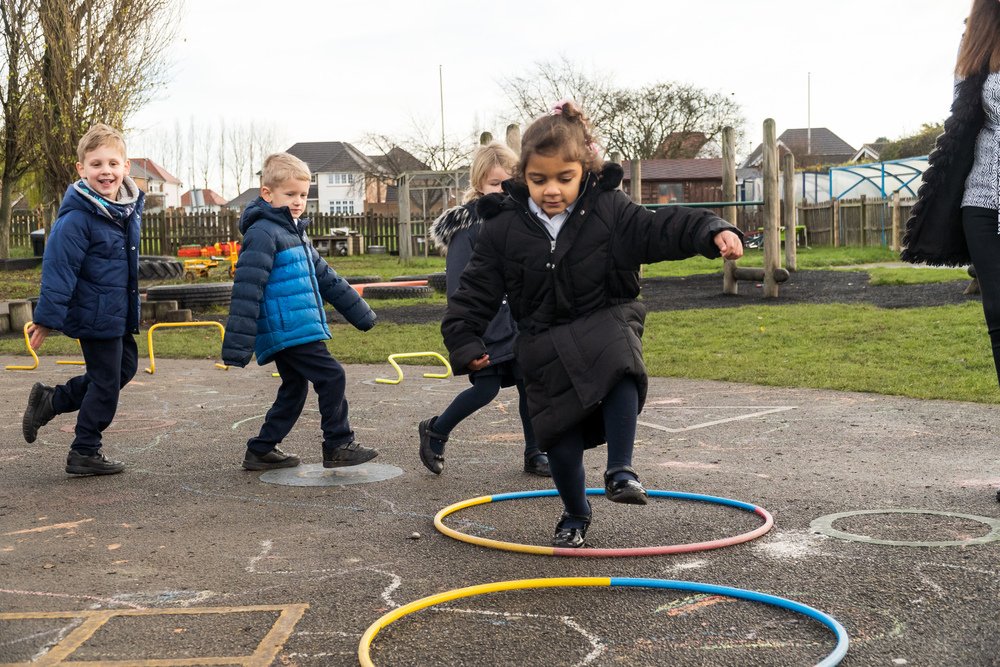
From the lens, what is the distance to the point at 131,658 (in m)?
3.12

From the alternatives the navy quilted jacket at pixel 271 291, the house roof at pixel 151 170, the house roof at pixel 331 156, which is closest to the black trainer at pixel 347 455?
the navy quilted jacket at pixel 271 291

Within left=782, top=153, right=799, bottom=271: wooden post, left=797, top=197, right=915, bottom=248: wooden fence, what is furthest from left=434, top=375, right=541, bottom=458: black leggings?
left=797, top=197, right=915, bottom=248: wooden fence

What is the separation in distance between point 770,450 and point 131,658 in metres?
3.91

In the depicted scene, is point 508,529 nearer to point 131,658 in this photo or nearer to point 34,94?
point 131,658

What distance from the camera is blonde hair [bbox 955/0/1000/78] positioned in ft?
15.9

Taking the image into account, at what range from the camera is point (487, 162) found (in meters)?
5.77

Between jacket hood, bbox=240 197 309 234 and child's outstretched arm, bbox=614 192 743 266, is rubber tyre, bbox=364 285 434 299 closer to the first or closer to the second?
jacket hood, bbox=240 197 309 234

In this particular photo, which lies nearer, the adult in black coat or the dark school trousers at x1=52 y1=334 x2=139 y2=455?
the adult in black coat

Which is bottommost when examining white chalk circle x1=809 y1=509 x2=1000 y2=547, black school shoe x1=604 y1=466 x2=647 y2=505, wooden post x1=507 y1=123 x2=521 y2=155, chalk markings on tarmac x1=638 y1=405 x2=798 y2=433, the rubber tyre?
chalk markings on tarmac x1=638 y1=405 x2=798 y2=433

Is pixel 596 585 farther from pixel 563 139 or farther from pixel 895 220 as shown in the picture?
pixel 895 220

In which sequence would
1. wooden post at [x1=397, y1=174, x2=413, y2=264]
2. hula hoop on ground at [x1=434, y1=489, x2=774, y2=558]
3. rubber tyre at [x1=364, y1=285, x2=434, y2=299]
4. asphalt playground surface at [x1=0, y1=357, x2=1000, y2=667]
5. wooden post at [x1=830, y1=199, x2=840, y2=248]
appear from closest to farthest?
asphalt playground surface at [x1=0, y1=357, x2=1000, y2=667] < hula hoop on ground at [x1=434, y1=489, x2=774, y2=558] < rubber tyre at [x1=364, y1=285, x2=434, y2=299] < wooden post at [x1=397, y1=174, x2=413, y2=264] < wooden post at [x1=830, y1=199, x2=840, y2=248]

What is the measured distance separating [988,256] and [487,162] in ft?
7.73

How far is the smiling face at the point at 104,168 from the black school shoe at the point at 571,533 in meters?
3.10

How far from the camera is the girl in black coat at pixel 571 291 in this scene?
417 cm
